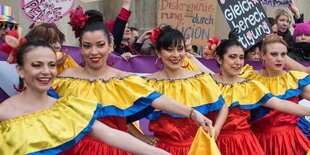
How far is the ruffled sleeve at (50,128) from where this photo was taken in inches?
106

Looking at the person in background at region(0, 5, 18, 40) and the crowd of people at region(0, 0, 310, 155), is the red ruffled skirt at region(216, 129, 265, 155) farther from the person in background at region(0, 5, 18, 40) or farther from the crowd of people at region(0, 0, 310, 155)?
the person in background at region(0, 5, 18, 40)

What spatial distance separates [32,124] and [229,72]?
220 centimetres

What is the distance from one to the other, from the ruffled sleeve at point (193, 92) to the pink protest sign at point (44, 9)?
2219 millimetres

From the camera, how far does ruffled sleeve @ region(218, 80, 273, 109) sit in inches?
163

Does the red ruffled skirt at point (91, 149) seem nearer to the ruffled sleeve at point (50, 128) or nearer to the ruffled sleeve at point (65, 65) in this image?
the ruffled sleeve at point (50, 128)

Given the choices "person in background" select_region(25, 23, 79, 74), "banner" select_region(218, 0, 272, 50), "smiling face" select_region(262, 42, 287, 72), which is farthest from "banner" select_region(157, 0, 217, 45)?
"person in background" select_region(25, 23, 79, 74)

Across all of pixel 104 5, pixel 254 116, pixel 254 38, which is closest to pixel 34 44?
pixel 254 116

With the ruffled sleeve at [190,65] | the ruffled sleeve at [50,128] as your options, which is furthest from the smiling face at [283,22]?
the ruffled sleeve at [50,128]

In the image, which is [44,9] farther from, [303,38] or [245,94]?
[303,38]

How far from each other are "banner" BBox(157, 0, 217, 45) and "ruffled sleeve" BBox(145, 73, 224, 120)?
2.55 metres

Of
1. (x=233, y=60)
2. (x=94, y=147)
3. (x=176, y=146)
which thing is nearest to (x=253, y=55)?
(x=233, y=60)

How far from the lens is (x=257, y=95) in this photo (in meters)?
4.21

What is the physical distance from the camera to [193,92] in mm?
3838

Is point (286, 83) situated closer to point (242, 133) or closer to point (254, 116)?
point (254, 116)
